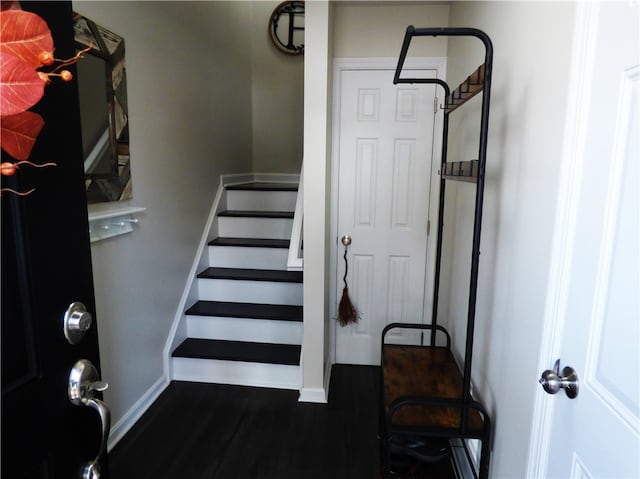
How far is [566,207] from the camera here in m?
1.02

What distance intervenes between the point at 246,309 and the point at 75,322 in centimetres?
218

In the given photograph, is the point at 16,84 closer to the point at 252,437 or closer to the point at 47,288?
the point at 47,288

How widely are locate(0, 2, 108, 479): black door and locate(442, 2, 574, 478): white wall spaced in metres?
1.12

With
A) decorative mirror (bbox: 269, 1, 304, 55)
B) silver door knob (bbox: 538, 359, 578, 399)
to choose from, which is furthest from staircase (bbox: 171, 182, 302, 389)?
silver door knob (bbox: 538, 359, 578, 399)

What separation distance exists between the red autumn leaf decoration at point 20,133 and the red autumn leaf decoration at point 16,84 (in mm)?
19

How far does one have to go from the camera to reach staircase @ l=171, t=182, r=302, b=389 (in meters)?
2.69

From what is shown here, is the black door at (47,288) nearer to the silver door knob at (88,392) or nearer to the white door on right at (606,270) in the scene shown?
the silver door knob at (88,392)

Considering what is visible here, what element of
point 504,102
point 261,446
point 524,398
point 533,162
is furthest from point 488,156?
point 261,446

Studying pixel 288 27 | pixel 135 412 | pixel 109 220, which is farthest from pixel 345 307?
pixel 288 27

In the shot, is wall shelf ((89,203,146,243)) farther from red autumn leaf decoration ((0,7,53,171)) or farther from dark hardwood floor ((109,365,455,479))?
red autumn leaf decoration ((0,7,53,171))

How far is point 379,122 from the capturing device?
2.75 m

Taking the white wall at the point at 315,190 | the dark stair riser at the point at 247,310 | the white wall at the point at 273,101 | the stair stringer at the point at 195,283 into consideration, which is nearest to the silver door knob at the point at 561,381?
the white wall at the point at 315,190

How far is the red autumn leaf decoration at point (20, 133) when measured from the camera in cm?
58

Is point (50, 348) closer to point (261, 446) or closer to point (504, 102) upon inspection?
point (504, 102)
